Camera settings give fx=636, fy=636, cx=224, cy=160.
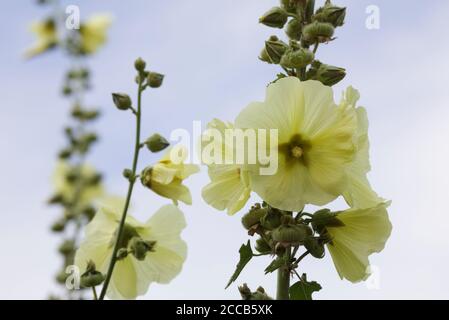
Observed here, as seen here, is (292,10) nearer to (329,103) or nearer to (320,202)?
(329,103)

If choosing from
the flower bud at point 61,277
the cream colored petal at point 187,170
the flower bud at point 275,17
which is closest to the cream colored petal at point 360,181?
the flower bud at point 275,17

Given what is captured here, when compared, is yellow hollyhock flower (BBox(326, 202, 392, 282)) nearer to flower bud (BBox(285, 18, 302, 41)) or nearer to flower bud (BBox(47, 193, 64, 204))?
flower bud (BBox(285, 18, 302, 41))

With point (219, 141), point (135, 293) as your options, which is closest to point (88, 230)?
point (135, 293)

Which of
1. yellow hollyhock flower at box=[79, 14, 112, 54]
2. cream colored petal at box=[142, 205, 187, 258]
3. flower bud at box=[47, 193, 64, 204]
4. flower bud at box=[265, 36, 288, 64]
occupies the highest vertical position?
yellow hollyhock flower at box=[79, 14, 112, 54]

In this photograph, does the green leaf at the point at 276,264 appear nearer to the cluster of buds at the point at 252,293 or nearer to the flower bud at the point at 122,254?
the cluster of buds at the point at 252,293

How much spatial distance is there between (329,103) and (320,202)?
0.27 m

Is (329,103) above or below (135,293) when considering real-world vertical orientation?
above

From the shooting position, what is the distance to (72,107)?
5.07 m

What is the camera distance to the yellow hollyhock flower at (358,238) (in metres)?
1.79

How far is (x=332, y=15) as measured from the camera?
6.24 feet

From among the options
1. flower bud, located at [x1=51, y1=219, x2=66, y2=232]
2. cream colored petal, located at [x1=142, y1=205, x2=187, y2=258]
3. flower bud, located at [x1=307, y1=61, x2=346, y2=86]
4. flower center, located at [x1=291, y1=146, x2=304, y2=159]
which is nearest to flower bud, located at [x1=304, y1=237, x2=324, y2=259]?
flower center, located at [x1=291, y1=146, x2=304, y2=159]

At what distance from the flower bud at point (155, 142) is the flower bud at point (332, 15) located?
0.73 meters

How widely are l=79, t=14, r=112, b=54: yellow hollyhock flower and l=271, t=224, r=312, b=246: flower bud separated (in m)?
3.79

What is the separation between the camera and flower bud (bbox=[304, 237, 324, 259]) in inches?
68.2
